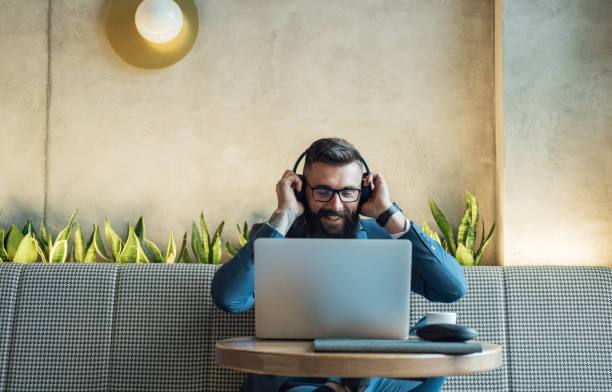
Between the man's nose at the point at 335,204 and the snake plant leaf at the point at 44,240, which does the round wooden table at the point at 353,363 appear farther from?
the snake plant leaf at the point at 44,240

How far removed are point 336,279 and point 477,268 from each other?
3.79 ft

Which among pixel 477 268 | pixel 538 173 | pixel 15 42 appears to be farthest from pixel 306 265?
pixel 15 42

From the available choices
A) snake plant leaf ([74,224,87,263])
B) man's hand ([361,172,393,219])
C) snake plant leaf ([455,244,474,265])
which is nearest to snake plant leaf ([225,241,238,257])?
snake plant leaf ([74,224,87,263])

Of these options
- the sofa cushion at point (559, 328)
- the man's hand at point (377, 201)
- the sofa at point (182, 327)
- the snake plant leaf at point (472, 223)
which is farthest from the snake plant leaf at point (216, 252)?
the sofa cushion at point (559, 328)

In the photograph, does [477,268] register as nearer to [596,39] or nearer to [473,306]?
[473,306]

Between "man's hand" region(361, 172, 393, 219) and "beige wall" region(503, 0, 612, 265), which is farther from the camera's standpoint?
"beige wall" region(503, 0, 612, 265)

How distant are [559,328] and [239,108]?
5.51 feet

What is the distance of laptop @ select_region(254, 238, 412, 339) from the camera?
3.74 feet

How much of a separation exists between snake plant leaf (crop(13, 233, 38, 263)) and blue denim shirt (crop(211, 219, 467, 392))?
1167mm

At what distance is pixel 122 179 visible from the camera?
2658mm

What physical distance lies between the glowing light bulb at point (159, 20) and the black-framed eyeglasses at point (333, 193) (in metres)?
1.25

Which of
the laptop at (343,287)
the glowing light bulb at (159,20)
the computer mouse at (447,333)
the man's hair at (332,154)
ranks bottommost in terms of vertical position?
the computer mouse at (447,333)

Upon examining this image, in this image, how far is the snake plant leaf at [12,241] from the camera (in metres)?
2.48

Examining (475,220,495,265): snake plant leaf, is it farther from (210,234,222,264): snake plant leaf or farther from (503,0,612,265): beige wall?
(210,234,222,264): snake plant leaf
